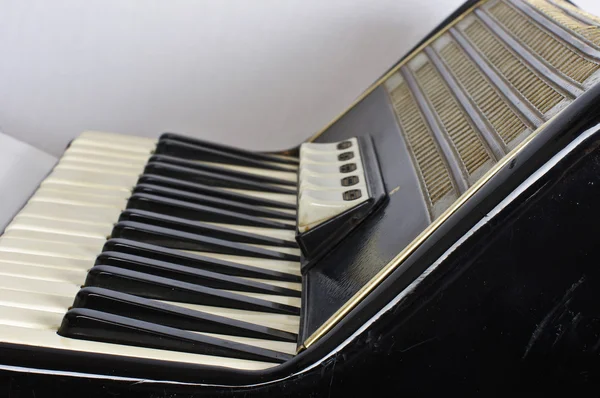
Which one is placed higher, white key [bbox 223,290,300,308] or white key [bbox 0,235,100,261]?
white key [bbox 0,235,100,261]

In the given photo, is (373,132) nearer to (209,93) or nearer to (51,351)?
(209,93)

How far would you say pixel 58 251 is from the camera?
59.7 inches

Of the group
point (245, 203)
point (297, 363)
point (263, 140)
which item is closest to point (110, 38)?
point (263, 140)

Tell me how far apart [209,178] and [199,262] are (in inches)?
15.9

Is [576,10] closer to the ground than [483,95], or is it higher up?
higher up

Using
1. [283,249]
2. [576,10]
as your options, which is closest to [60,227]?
[283,249]

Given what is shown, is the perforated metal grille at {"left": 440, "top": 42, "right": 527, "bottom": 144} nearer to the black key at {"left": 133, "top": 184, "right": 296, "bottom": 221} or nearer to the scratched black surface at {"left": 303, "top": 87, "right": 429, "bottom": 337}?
the scratched black surface at {"left": 303, "top": 87, "right": 429, "bottom": 337}

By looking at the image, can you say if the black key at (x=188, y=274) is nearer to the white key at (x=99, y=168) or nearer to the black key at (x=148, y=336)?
the black key at (x=148, y=336)

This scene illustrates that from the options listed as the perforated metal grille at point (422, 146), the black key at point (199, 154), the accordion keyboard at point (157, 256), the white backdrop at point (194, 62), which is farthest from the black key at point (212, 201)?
the white backdrop at point (194, 62)

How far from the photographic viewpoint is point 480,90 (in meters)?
1.60

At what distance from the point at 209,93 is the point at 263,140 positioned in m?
0.27

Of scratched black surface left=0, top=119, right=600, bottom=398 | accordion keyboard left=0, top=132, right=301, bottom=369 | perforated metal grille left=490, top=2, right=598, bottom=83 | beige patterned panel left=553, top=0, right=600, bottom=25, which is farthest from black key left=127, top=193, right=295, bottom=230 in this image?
beige patterned panel left=553, top=0, right=600, bottom=25

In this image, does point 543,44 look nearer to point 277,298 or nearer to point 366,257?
point 366,257

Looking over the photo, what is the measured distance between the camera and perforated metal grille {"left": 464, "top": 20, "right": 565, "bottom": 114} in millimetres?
1351
